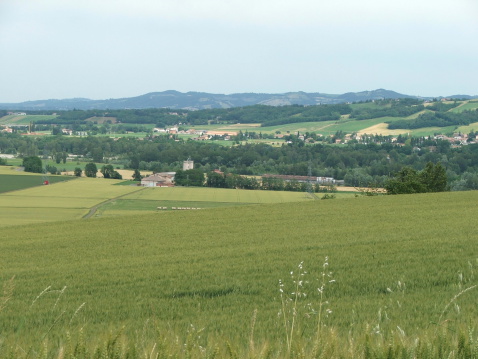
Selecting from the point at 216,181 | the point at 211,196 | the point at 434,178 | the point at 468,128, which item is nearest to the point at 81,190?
the point at 211,196

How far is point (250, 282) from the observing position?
29.9 ft

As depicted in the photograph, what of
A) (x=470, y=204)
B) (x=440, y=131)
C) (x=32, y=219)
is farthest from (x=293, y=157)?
(x=470, y=204)

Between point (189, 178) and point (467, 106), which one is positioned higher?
point (467, 106)

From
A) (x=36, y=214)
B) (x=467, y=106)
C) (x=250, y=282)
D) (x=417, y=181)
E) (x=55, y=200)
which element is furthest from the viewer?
(x=467, y=106)

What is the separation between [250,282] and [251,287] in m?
0.38

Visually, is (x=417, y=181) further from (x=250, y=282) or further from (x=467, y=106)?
(x=467, y=106)

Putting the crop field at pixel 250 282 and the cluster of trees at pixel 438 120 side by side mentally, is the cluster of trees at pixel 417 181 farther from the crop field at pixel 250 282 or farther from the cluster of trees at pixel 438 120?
the cluster of trees at pixel 438 120

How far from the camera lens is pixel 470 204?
2423cm

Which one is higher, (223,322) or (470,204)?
(223,322)

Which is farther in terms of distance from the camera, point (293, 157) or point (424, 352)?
point (293, 157)

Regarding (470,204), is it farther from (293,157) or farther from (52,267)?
(293,157)

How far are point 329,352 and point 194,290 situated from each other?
5.31m

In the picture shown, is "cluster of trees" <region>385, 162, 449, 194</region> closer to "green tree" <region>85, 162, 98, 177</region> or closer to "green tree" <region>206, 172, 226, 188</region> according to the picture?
"green tree" <region>206, 172, 226, 188</region>

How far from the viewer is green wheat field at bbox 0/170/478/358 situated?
372cm
